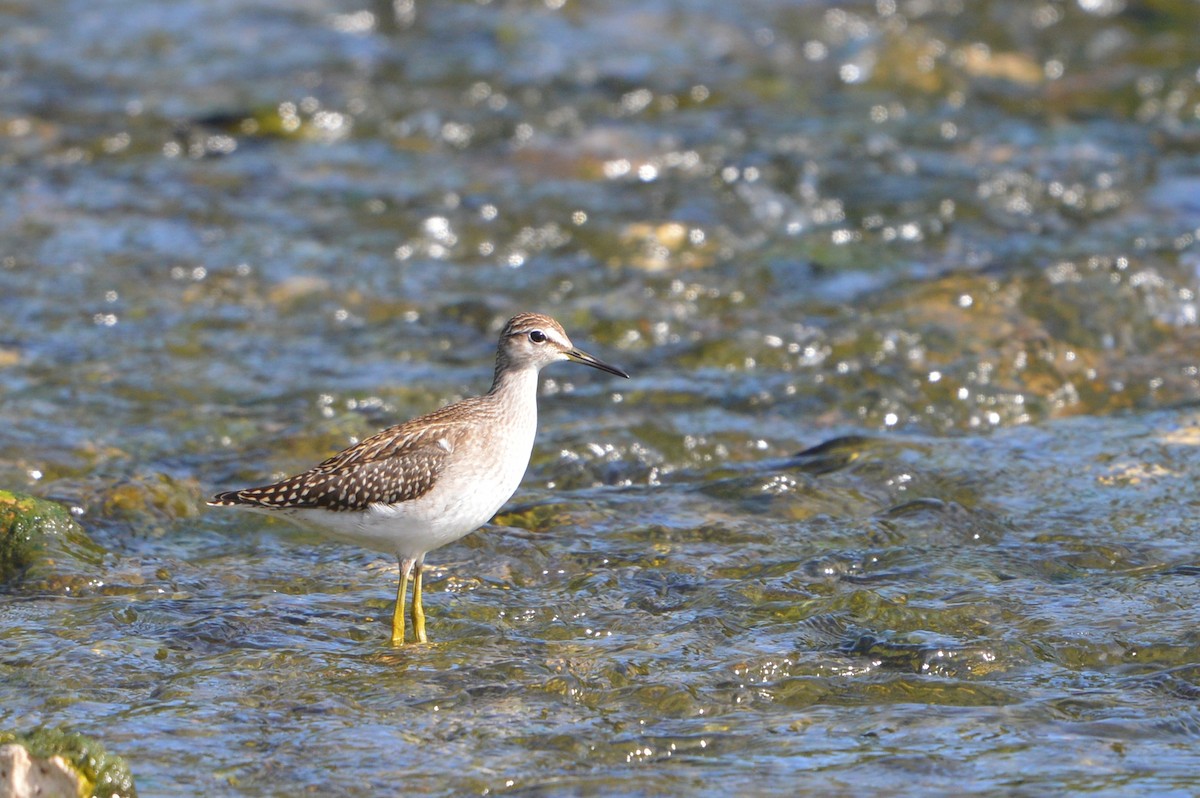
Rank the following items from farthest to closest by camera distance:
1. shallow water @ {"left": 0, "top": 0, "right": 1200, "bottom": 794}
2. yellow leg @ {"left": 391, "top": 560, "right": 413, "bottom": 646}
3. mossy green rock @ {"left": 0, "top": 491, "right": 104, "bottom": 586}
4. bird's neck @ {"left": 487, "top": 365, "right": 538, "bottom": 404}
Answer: mossy green rock @ {"left": 0, "top": 491, "right": 104, "bottom": 586}, bird's neck @ {"left": 487, "top": 365, "right": 538, "bottom": 404}, yellow leg @ {"left": 391, "top": 560, "right": 413, "bottom": 646}, shallow water @ {"left": 0, "top": 0, "right": 1200, "bottom": 794}

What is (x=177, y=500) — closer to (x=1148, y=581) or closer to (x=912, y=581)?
(x=912, y=581)

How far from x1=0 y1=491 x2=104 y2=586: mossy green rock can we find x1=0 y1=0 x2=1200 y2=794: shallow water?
20 centimetres

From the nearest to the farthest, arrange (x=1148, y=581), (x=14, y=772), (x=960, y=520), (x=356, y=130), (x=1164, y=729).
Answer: (x=14, y=772)
(x=1164, y=729)
(x=1148, y=581)
(x=960, y=520)
(x=356, y=130)

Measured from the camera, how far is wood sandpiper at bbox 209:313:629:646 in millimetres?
8008

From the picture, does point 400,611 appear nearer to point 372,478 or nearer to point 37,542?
point 372,478

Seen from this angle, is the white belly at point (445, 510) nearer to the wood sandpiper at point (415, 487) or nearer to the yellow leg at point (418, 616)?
the wood sandpiper at point (415, 487)

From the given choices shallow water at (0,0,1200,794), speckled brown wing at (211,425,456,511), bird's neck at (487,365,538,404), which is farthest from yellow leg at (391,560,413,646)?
bird's neck at (487,365,538,404)

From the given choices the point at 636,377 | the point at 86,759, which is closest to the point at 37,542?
the point at 86,759

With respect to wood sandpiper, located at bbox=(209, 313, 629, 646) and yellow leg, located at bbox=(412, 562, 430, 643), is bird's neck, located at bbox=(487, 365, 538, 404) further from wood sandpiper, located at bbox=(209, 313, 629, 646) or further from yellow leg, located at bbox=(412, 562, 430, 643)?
yellow leg, located at bbox=(412, 562, 430, 643)

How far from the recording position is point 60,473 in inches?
413

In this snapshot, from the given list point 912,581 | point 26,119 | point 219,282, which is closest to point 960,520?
point 912,581

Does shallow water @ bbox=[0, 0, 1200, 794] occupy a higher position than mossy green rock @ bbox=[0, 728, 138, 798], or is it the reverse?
shallow water @ bbox=[0, 0, 1200, 794]

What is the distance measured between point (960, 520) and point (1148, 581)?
1.29 meters

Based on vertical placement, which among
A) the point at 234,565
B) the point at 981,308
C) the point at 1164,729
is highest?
the point at 981,308
